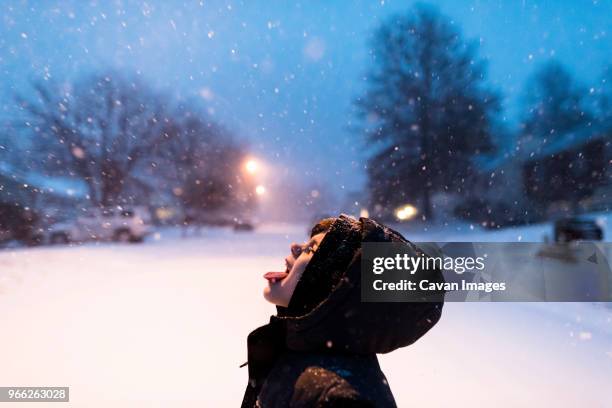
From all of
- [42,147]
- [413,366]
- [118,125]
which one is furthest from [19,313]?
[118,125]

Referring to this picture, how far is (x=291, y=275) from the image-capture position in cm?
153

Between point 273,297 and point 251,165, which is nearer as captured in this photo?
point 273,297

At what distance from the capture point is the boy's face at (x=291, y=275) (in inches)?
59.4

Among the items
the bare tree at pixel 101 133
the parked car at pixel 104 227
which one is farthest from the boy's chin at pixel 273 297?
the bare tree at pixel 101 133

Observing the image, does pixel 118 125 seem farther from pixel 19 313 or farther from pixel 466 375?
pixel 466 375

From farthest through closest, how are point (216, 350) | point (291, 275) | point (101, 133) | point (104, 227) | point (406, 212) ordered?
point (101, 133)
point (406, 212)
point (104, 227)
point (216, 350)
point (291, 275)

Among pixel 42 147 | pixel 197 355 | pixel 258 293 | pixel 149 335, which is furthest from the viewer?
pixel 42 147

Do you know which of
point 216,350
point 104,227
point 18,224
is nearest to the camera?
point 216,350

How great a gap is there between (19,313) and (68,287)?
1.48m

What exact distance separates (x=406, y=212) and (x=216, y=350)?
52.2 ft

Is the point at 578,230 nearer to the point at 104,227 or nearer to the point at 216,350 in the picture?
the point at 216,350

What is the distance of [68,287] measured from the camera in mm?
6211

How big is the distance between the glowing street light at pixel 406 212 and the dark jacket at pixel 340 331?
58.8 feet

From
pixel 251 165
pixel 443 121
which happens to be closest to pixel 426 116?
pixel 443 121
